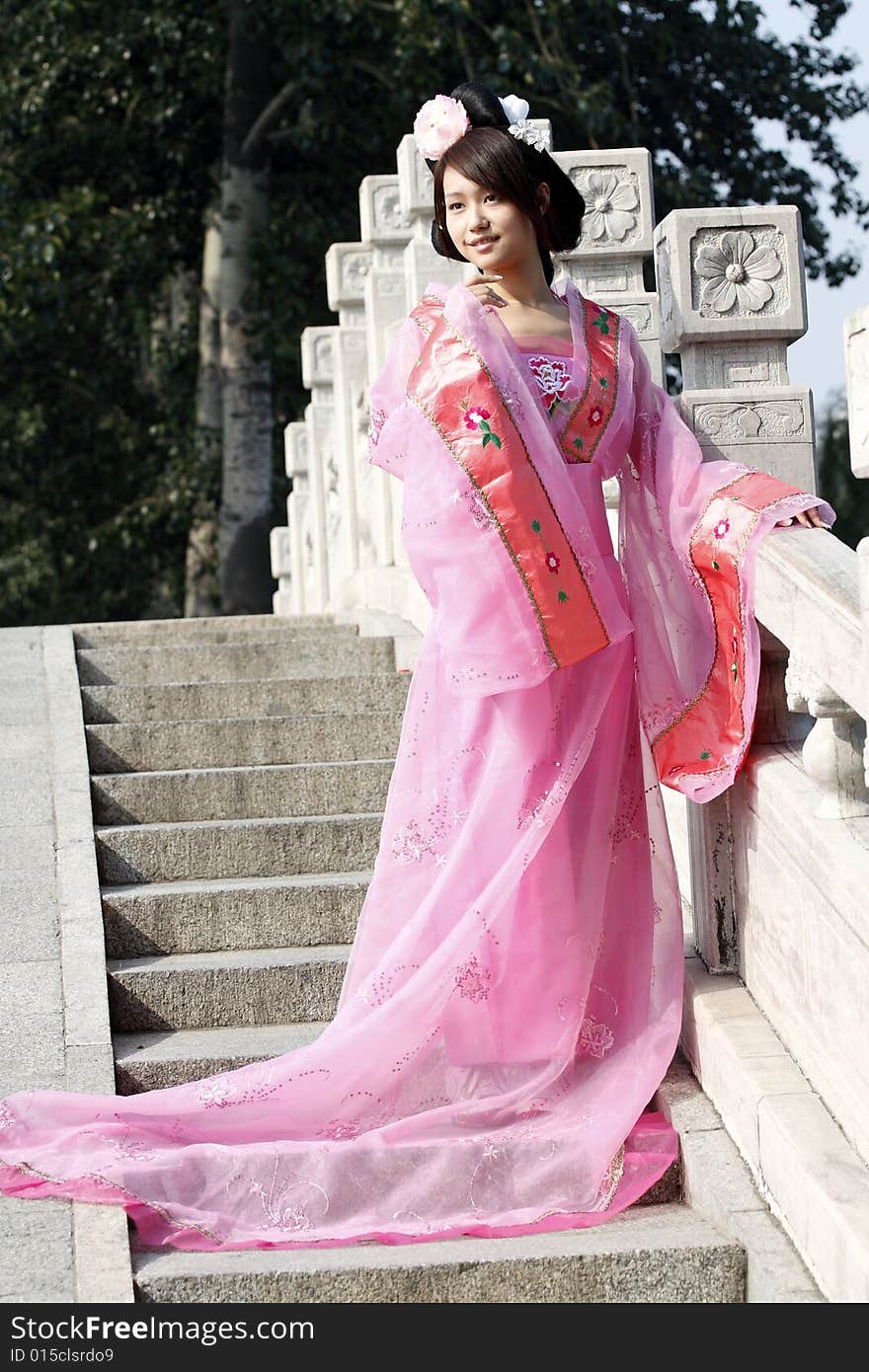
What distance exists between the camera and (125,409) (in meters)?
16.3

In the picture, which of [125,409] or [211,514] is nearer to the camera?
[211,514]

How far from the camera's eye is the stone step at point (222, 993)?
421cm

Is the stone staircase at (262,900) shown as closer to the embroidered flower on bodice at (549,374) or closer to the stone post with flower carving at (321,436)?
the embroidered flower on bodice at (549,374)

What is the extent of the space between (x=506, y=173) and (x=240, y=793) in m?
1.98

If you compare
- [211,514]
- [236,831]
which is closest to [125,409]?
[211,514]

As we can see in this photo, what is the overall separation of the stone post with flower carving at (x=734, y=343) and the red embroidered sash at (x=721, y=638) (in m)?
0.19

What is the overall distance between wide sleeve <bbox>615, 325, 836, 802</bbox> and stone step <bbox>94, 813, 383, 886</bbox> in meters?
1.32

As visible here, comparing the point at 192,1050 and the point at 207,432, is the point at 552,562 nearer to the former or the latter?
the point at 192,1050

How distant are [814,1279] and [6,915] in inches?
82.0

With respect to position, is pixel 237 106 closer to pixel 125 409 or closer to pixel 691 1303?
pixel 125 409

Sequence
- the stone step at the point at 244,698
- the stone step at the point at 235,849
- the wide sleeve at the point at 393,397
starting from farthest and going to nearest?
the stone step at the point at 244,698 < the stone step at the point at 235,849 < the wide sleeve at the point at 393,397

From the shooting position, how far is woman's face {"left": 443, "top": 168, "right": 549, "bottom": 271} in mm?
3691

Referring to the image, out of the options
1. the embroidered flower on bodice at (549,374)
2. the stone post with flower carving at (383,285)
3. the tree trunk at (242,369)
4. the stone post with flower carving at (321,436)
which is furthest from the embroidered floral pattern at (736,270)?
the tree trunk at (242,369)
